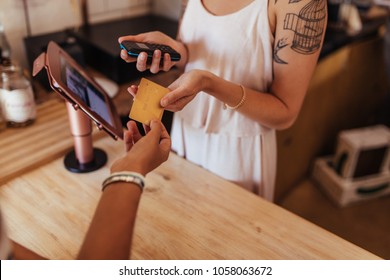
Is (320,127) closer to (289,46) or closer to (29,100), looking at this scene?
(289,46)

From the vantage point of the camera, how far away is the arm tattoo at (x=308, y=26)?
0.86 meters

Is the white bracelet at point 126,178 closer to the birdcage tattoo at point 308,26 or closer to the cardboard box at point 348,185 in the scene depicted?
the birdcage tattoo at point 308,26

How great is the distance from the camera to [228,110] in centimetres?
104

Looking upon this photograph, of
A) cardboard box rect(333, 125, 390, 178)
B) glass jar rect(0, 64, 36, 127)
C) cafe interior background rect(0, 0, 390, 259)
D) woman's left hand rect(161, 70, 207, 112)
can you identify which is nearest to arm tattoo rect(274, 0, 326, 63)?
woman's left hand rect(161, 70, 207, 112)

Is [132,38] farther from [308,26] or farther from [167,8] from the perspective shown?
[167,8]

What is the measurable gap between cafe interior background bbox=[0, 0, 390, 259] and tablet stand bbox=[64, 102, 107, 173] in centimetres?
A: 73

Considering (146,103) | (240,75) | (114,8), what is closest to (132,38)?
(146,103)

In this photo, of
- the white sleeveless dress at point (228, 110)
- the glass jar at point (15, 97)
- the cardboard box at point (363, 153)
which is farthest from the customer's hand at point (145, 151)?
the cardboard box at point (363, 153)

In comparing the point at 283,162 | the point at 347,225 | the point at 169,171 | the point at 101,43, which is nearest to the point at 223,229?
the point at 169,171

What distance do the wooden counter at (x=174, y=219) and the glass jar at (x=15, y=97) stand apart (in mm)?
127

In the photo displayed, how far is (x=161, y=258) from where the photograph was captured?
0.75 meters

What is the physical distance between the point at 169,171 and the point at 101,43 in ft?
2.17
